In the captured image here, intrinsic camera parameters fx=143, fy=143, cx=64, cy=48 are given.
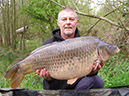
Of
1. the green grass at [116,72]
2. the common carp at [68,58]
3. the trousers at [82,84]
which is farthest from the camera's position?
the green grass at [116,72]

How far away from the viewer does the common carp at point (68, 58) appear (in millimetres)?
1285

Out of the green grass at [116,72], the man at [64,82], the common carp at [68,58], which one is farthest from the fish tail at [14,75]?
the green grass at [116,72]

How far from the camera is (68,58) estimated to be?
4.24ft

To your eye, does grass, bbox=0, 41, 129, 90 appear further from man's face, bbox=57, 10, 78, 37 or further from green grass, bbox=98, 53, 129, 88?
man's face, bbox=57, 10, 78, 37

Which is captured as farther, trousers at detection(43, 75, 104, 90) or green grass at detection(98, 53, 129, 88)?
green grass at detection(98, 53, 129, 88)

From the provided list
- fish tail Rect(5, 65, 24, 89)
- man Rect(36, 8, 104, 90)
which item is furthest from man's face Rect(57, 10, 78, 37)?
fish tail Rect(5, 65, 24, 89)

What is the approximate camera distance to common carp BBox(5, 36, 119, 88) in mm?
1285

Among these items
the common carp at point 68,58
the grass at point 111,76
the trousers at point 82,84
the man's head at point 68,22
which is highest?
the man's head at point 68,22

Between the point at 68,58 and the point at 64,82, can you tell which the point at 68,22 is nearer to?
the point at 68,58

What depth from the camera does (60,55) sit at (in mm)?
1301

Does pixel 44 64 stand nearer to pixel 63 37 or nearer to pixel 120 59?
pixel 63 37

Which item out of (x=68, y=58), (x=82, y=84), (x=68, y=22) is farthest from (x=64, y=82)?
(x=68, y=22)

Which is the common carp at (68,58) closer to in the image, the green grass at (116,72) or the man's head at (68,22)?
the man's head at (68,22)

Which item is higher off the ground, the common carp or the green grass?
the common carp
